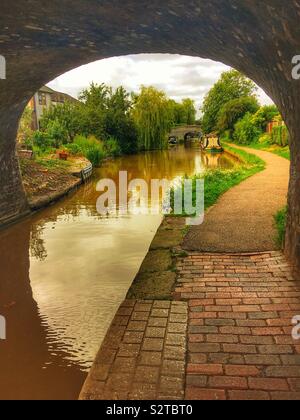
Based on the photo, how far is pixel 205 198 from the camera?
9.76m

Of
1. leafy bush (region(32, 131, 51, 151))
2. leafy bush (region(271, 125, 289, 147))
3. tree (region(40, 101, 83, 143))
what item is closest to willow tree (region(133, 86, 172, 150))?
tree (region(40, 101, 83, 143))

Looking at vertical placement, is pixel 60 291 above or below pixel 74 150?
below

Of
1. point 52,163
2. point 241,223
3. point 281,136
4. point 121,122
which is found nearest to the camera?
point 241,223

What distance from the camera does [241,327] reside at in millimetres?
3463

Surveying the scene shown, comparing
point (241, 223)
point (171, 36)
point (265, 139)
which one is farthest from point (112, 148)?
point (171, 36)

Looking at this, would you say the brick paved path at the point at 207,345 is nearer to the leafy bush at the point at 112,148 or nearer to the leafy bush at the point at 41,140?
the leafy bush at the point at 41,140

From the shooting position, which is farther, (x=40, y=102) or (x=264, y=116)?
(x=40, y=102)

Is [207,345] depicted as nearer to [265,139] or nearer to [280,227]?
[280,227]

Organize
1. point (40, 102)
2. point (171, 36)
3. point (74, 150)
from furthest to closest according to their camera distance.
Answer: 1. point (40, 102)
2. point (74, 150)
3. point (171, 36)

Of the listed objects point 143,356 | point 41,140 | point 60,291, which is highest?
point 41,140

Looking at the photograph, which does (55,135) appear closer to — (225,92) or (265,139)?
(265,139)

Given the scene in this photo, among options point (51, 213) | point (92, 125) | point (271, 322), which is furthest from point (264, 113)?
point (271, 322)

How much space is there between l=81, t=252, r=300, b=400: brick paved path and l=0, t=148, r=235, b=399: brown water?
1.85ft

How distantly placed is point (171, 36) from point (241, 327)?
4.08 metres
